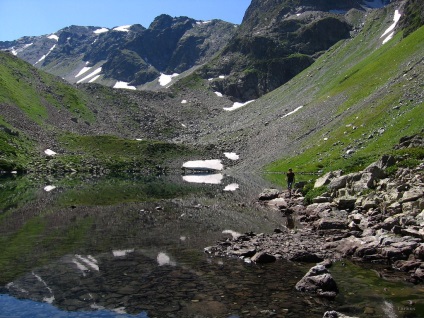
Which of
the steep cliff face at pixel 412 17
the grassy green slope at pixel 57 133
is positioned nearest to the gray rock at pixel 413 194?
the grassy green slope at pixel 57 133

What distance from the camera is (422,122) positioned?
2260 inches

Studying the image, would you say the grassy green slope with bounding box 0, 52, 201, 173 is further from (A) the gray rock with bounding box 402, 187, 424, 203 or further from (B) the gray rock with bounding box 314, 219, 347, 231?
(A) the gray rock with bounding box 402, 187, 424, 203

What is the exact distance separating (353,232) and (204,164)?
91666 millimetres

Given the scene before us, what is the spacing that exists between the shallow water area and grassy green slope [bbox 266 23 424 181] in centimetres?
2648

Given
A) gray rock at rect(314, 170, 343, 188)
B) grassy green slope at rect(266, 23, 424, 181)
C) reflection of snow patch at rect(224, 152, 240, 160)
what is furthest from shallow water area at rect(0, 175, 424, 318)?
reflection of snow patch at rect(224, 152, 240, 160)

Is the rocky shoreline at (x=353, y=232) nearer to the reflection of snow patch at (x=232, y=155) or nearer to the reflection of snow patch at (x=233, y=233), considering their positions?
the reflection of snow patch at (x=233, y=233)

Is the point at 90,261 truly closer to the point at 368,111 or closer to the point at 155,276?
the point at 155,276

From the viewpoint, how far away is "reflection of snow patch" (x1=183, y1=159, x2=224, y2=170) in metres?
112

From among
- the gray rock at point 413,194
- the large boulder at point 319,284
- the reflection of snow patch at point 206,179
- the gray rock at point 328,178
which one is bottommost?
the large boulder at point 319,284

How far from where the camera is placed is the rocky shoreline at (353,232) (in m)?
19.8

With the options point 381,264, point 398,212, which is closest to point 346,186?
point 398,212

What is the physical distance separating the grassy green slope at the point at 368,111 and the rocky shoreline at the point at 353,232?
10.8 metres

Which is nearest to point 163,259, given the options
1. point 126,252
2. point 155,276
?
point 126,252

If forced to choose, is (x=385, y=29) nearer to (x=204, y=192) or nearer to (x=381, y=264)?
(x=204, y=192)
